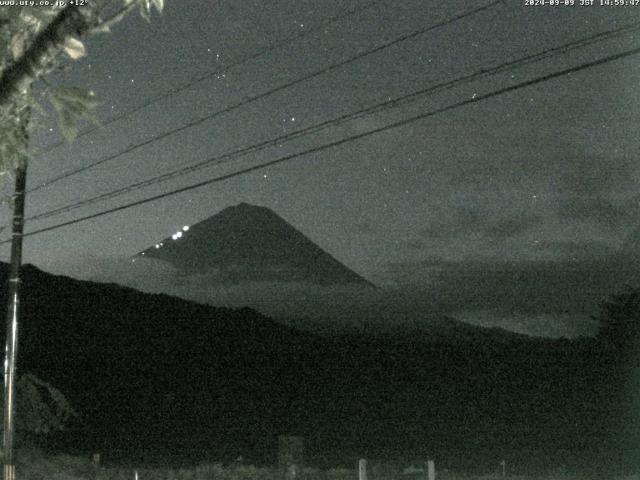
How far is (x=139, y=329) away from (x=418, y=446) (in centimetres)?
6295

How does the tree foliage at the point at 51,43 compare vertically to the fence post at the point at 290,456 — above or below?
above

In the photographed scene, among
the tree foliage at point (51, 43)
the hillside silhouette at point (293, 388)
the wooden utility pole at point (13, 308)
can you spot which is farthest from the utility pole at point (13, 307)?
the hillside silhouette at point (293, 388)

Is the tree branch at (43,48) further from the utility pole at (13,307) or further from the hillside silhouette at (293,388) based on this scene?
the hillside silhouette at (293,388)

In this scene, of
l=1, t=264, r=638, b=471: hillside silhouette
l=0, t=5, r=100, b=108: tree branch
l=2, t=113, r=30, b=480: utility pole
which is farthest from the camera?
l=1, t=264, r=638, b=471: hillside silhouette

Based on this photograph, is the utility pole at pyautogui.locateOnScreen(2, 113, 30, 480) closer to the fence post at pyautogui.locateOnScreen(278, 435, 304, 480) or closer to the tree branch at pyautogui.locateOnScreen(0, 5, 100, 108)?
the fence post at pyautogui.locateOnScreen(278, 435, 304, 480)

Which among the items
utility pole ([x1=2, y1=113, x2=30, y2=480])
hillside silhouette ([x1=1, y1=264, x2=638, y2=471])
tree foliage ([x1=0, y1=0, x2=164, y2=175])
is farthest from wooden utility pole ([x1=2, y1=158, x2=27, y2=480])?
hillside silhouette ([x1=1, y1=264, x2=638, y2=471])

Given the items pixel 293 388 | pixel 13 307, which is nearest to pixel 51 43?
pixel 13 307

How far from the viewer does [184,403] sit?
61688mm

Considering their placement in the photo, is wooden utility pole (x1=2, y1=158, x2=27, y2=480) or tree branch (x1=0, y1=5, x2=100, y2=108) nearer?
tree branch (x1=0, y1=5, x2=100, y2=108)

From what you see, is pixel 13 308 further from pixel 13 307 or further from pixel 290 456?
pixel 290 456

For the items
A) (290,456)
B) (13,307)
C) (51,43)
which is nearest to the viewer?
(51,43)

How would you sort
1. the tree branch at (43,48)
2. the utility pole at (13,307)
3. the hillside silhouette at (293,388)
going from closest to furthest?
the tree branch at (43,48), the utility pole at (13,307), the hillside silhouette at (293,388)

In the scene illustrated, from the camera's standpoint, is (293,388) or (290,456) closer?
(290,456)

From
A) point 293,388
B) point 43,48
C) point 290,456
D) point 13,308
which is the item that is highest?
point 293,388
